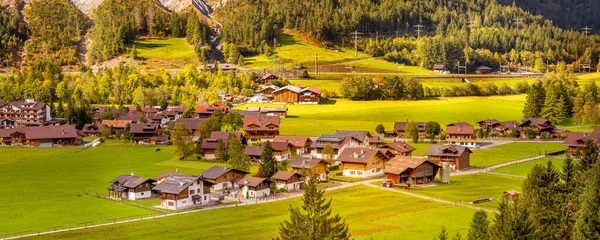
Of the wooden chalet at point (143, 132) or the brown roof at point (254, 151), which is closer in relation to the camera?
the brown roof at point (254, 151)

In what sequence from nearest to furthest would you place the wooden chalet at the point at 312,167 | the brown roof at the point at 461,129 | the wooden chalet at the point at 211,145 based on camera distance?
the wooden chalet at the point at 312,167 → the wooden chalet at the point at 211,145 → the brown roof at the point at 461,129

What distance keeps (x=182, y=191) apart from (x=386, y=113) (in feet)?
180

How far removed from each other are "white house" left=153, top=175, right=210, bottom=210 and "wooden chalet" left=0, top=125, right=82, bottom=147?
33.4m

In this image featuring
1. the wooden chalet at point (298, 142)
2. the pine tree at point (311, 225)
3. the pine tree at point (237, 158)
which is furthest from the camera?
the wooden chalet at point (298, 142)

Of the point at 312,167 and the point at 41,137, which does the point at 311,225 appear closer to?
the point at 312,167

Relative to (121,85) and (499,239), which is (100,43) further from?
(499,239)

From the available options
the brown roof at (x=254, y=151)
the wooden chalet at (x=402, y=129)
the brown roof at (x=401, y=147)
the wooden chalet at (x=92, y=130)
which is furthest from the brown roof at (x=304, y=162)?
the wooden chalet at (x=92, y=130)

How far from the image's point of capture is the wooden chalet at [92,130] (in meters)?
92.5

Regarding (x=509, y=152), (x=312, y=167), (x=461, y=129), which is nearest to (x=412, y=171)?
(x=312, y=167)

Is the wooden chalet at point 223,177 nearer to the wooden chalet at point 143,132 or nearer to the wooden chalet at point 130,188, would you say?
the wooden chalet at point 130,188

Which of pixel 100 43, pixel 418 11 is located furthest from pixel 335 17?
pixel 100 43

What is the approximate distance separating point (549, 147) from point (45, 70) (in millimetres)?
90610

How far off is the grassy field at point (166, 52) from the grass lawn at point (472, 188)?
3537 inches

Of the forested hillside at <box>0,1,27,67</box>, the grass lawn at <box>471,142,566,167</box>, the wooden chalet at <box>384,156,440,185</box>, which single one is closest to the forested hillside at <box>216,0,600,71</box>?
the forested hillside at <box>0,1,27,67</box>
